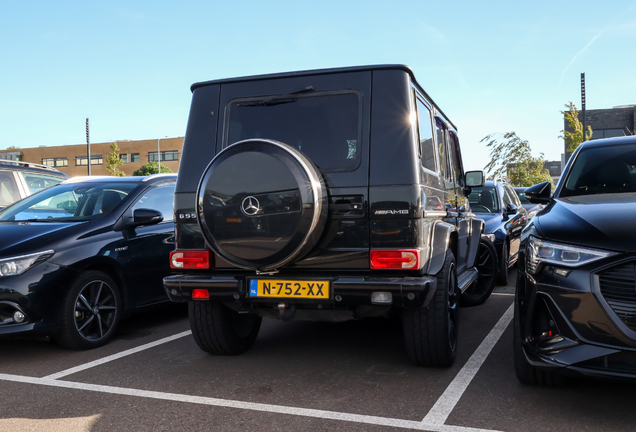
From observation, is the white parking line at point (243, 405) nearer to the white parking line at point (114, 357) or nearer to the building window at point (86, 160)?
the white parking line at point (114, 357)

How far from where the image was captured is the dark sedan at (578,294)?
2.94 metres

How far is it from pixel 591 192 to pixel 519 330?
1387mm

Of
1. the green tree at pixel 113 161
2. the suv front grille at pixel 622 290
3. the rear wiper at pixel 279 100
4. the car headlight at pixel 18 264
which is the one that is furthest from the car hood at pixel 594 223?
the green tree at pixel 113 161

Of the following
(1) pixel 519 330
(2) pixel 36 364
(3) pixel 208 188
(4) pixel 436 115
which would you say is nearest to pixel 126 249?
(2) pixel 36 364

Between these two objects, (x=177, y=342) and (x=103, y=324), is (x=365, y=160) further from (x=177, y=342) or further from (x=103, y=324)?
(x=103, y=324)

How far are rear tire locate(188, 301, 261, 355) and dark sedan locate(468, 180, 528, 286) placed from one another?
13.5 ft

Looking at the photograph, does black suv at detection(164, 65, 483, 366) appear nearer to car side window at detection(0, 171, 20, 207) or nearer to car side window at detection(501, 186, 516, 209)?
car side window at detection(0, 171, 20, 207)

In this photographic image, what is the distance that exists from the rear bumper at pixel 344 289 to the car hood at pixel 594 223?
0.84 metres

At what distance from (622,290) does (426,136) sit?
1918 millimetres

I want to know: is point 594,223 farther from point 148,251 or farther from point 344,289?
point 148,251

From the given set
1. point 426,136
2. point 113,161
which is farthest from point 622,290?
point 113,161

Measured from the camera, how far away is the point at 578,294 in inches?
119

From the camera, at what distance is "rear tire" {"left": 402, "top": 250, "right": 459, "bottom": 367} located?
3.98 meters

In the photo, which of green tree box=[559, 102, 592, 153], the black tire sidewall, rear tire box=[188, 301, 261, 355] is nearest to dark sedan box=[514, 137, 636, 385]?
rear tire box=[188, 301, 261, 355]
